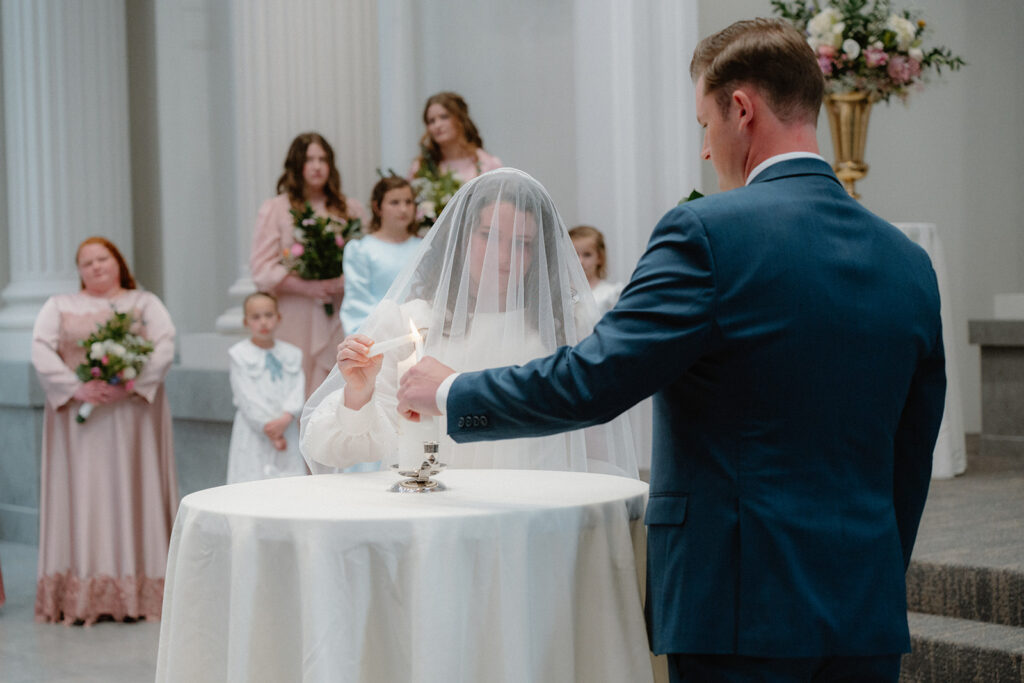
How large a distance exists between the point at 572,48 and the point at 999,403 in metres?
3.56

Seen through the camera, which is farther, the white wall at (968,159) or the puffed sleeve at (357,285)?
the white wall at (968,159)

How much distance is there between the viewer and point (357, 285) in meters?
6.32

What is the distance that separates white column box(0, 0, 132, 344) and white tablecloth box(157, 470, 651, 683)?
24.7ft

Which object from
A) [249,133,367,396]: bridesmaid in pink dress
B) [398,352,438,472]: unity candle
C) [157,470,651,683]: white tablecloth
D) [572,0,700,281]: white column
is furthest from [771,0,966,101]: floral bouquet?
[157,470,651,683]: white tablecloth

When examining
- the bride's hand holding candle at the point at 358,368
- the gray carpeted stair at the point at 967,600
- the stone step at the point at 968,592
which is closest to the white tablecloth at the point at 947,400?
the gray carpeted stair at the point at 967,600

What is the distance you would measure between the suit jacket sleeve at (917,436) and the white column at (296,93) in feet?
20.1

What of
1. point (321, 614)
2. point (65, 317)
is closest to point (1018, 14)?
point (65, 317)

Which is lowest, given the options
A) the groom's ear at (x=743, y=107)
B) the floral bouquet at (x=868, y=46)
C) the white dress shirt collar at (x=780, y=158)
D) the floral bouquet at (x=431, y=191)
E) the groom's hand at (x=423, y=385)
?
the groom's hand at (x=423, y=385)

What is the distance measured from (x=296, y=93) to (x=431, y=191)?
210cm

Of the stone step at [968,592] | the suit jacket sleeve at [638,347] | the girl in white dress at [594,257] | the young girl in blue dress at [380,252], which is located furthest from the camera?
the young girl in blue dress at [380,252]

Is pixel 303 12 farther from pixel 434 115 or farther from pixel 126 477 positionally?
pixel 126 477

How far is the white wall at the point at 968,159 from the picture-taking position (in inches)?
353

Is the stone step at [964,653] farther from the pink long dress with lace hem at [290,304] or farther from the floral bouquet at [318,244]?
the pink long dress with lace hem at [290,304]

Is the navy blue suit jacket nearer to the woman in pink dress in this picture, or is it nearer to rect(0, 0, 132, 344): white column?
the woman in pink dress
